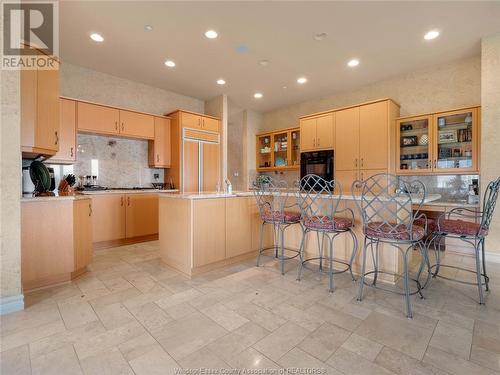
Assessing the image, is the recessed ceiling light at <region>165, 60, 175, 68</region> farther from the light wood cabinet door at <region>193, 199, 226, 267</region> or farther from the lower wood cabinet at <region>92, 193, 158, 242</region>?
the light wood cabinet door at <region>193, 199, 226, 267</region>

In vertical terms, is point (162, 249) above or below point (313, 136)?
below

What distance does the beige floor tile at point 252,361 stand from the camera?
138cm

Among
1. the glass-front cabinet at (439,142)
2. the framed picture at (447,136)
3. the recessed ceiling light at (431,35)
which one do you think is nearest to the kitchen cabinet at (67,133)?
the recessed ceiling light at (431,35)

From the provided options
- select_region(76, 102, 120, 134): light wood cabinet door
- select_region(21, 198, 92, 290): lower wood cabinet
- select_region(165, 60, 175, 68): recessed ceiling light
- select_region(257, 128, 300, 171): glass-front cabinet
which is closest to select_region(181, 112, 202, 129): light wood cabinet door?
select_region(165, 60, 175, 68): recessed ceiling light

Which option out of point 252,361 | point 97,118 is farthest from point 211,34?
point 252,361

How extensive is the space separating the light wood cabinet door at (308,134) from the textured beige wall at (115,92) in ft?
8.34

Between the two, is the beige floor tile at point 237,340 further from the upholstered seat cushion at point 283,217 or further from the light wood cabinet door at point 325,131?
the light wood cabinet door at point 325,131

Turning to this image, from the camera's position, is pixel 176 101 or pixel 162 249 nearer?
pixel 162 249

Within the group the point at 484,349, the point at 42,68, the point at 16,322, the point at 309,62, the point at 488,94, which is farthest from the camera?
the point at 309,62

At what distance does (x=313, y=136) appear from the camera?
16.4 feet

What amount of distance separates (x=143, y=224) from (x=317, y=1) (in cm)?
392

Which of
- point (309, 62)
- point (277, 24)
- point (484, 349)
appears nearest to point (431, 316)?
point (484, 349)

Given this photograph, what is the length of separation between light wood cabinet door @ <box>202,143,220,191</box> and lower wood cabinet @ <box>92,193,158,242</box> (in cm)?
107

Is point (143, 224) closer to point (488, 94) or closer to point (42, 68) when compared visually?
point (42, 68)
